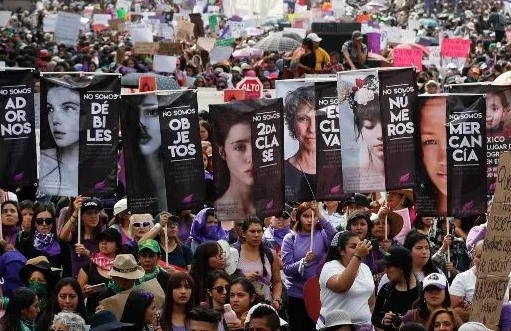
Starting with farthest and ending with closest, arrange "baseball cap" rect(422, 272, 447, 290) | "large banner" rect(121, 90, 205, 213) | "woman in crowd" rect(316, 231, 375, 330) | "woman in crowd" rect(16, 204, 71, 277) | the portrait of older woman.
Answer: the portrait of older woman, "large banner" rect(121, 90, 205, 213), "woman in crowd" rect(16, 204, 71, 277), "woman in crowd" rect(316, 231, 375, 330), "baseball cap" rect(422, 272, 447, 290)

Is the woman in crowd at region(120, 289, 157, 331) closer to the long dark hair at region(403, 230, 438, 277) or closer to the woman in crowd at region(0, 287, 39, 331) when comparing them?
the woman in crowd at region(0, 287, 39, 331)

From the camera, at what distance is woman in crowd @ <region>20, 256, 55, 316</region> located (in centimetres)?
1256

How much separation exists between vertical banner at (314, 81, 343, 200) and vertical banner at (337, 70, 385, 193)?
0.12 m

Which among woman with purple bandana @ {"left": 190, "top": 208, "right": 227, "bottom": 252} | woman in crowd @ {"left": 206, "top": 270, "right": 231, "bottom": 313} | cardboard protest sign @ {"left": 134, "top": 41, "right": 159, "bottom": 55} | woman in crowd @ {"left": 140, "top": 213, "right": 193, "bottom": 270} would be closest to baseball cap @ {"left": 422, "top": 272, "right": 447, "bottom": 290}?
woman in crowd @ {"left": 206, "top": 270, "right": 231, "bottom": 313}

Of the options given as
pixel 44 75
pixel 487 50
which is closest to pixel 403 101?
pixel 44 75

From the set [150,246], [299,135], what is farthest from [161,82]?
[150,246]

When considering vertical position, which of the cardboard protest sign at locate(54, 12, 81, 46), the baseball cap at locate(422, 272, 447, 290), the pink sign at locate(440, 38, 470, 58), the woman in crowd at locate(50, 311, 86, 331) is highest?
the cardboard protest sign at locate(54, 12, 81, 46)

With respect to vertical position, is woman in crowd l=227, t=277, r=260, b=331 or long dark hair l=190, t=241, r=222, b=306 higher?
long dark hair l=190, t=241, r=222, b=306

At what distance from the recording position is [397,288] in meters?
12.8

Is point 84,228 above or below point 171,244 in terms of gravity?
above

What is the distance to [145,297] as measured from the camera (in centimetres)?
1171

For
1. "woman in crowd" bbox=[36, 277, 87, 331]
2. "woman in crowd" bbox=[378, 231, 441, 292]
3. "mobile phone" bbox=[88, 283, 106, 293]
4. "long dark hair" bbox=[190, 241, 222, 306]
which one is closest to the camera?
"woman in crowd" bbox=[36, 277, 87, 331]

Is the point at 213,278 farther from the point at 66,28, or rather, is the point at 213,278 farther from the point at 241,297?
the point at 66,28

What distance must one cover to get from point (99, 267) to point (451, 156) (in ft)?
10.1
